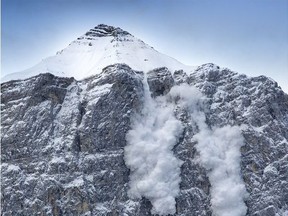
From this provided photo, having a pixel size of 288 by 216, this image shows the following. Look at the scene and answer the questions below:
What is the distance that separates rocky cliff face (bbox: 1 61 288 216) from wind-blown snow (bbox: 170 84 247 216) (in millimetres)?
961

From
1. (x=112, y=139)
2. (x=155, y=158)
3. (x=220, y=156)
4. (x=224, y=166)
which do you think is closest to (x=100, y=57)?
(x=112, y=139)

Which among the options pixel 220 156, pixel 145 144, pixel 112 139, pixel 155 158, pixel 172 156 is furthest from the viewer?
pixel 220 156

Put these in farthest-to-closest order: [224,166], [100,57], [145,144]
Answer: [100,57], [224,166], [145,144]

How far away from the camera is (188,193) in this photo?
127 meters

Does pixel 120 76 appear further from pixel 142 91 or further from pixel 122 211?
pixel 122 211

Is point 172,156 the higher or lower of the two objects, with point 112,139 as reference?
lower

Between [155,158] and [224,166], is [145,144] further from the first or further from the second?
[224,166]

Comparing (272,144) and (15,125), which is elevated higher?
(15,125)

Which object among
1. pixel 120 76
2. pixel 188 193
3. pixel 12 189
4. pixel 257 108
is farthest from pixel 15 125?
pixel 257 108

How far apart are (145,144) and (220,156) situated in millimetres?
16351

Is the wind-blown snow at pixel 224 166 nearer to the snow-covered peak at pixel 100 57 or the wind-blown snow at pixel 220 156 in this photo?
the wind-blown snow at pixel 220 156

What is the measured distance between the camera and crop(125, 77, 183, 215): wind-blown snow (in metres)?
125

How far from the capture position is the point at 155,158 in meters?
130

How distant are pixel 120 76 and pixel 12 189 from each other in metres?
33.8
